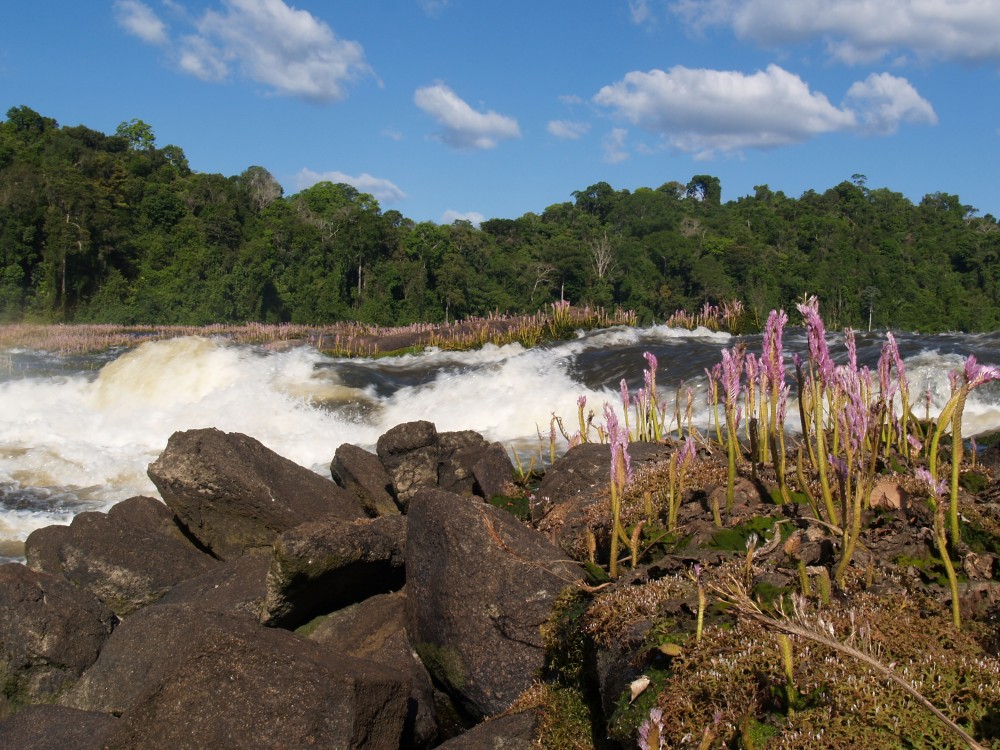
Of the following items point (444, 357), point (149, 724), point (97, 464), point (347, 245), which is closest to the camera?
point (149, 724)

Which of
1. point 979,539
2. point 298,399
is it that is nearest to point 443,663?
point 979,539

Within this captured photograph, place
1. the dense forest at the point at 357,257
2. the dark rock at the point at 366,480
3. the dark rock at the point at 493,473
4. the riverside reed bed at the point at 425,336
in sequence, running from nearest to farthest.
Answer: the dark rock at the point at 493,473 < the dark rock at the point at 366,480 < the riverside reed bed at the point at 425,336 < the dense forest at the point at 357,257

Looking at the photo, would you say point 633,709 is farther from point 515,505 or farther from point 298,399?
point 298,399

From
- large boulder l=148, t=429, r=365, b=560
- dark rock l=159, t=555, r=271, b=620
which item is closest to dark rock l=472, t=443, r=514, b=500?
large boulder l=148, t=429, r=365, b=560

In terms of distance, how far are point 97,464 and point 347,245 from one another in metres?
48.6

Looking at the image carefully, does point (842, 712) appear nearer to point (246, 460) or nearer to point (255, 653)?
point (255, 653)

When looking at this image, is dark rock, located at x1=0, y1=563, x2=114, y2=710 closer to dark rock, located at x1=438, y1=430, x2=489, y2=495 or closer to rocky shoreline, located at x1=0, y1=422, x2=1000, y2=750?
rocky shoreline, located at x1=0, y1=422, x2=1000, y2=750

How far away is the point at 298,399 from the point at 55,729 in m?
10.8

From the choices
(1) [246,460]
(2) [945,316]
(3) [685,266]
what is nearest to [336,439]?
(1) [246,460]

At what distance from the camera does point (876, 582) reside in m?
3.53

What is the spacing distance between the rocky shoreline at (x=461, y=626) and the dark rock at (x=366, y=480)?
1431mm

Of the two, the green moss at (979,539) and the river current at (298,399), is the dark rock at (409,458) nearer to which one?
the river current at (298,399)

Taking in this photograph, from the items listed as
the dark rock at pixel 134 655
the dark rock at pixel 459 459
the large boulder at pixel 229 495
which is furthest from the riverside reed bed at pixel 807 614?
the large boulder at pixel 229 495

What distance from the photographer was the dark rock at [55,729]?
4191mm
